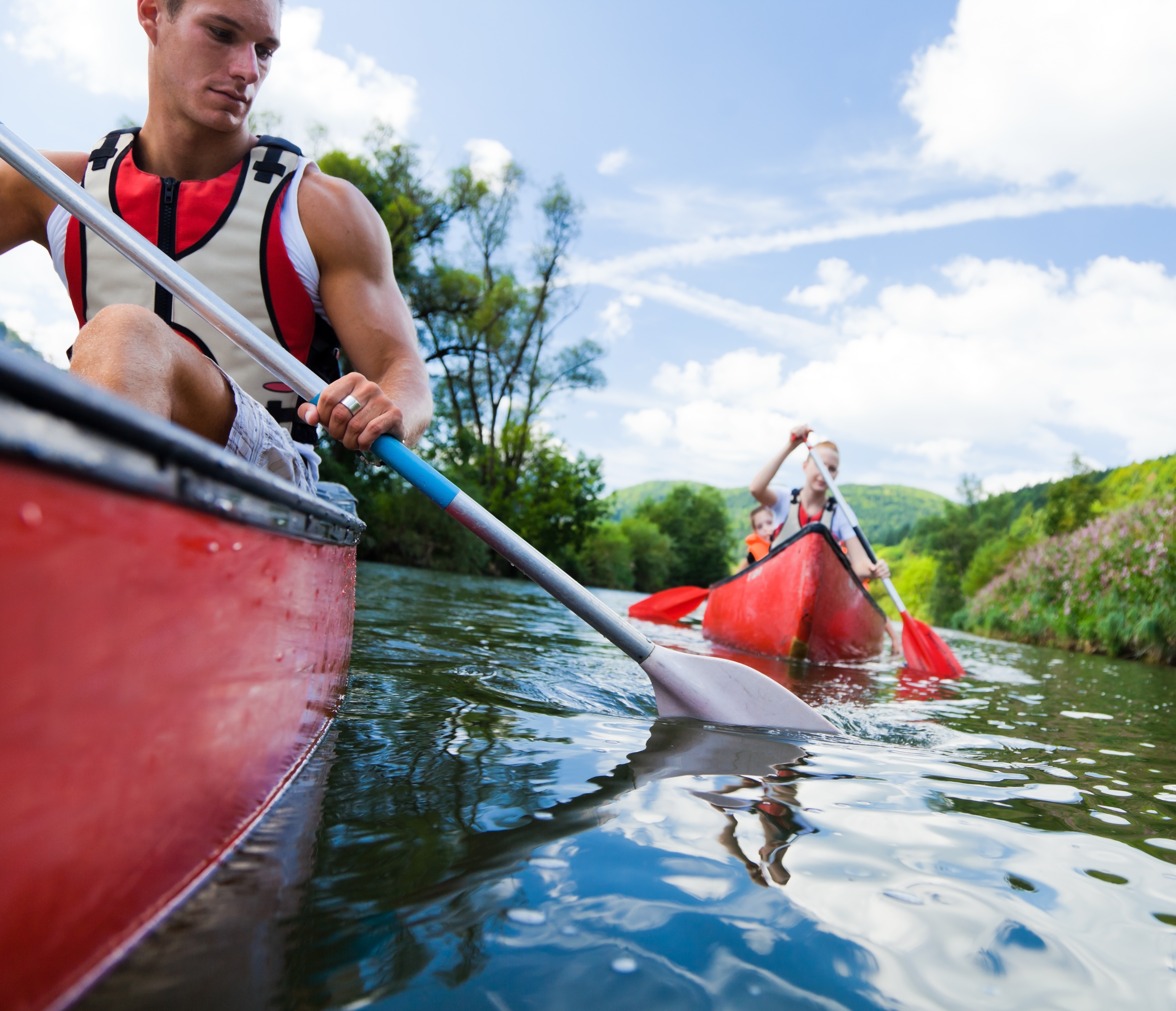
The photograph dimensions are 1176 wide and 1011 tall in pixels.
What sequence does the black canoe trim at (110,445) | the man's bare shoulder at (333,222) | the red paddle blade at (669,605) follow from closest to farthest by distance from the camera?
the black canoe trim at (110,445) < the man's bare shoulder at (333,222) < the red paddle blade at (669,605)

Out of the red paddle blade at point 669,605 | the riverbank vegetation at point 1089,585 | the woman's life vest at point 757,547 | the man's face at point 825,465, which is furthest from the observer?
the riverbank vegetation at point 1089,585

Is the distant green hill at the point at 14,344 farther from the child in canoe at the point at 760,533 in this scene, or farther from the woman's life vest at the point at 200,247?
the child in canoe at the point at 760,533

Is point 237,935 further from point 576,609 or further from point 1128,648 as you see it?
point 1128,648

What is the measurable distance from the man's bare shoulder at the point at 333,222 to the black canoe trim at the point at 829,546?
11.9ft

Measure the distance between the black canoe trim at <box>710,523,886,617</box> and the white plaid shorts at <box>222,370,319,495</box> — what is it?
3.68 metres

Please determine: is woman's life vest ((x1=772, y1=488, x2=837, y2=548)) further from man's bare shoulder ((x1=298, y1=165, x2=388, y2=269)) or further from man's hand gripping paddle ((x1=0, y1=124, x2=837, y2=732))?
man's bare shoulder ((x1=298, y1=165, x2=388, y2=269))

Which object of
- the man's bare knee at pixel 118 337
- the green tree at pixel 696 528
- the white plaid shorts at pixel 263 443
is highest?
the green tree at pixel 696 528

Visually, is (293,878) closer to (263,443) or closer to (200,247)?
(263,443)

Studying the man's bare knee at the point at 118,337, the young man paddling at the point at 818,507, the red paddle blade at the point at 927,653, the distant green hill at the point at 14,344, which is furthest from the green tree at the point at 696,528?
the man's bare knee at the point at 118,337

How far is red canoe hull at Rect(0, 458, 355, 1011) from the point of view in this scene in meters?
0.53

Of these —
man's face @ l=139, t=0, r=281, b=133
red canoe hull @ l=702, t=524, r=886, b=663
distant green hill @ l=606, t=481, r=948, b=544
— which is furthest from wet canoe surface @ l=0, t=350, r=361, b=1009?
distant green hill @ l=606, t=481, r=948, b=544

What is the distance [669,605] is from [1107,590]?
5835 millimetres

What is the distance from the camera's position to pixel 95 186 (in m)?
1.83

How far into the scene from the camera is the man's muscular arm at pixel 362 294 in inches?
74.3
